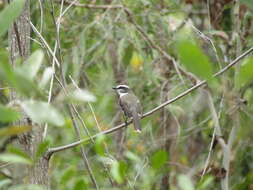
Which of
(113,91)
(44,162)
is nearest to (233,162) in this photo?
(113,91)

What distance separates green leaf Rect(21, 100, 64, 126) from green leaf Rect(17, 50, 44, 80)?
64mm

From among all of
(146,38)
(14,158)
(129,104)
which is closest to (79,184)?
(14,158)

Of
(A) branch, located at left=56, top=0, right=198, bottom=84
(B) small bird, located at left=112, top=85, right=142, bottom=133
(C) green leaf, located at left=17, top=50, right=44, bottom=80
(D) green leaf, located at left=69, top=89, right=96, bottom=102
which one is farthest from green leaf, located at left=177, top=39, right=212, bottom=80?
(A) branch, located at left=56, top=0, right=198, bottom=84

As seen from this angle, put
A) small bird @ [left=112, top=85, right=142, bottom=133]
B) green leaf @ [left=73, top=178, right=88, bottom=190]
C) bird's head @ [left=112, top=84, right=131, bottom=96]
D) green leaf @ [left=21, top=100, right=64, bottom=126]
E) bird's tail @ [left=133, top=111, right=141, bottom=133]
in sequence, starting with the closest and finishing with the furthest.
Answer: green leaf @ [left=21, top=100, right=64, bottom=126]
green leaf @ [left=73, top=178, right=88, bottom=190]
bird's tail @ [left=133, top=111, right=141, bottom=133]
small bird @ [left=112, top=85, right=142, bottom=133]
bird's head @ [left=112, top=84, right=131, bottom=96]

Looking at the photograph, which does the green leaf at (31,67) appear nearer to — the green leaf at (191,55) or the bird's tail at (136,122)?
the green leaf at (191,55)

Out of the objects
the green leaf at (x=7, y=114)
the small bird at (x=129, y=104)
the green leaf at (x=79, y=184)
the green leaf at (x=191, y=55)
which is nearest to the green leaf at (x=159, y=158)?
the green leaf at (x=79, y=184)

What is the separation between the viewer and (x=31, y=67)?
129cm

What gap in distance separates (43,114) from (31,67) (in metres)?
0.16

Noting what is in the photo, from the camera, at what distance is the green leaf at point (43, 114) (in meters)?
1.17

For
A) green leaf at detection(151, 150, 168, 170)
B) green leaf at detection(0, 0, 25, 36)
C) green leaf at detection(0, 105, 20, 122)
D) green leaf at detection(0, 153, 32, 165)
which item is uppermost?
green leaf at detection(0, 0, 25, 36)

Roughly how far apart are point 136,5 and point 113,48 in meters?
1.10

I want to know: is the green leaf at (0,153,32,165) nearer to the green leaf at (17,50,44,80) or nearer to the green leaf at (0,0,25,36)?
the green leaf at (17,50,44,80)

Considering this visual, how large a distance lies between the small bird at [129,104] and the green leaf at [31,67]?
3142 mm

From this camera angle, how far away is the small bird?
464 cm
